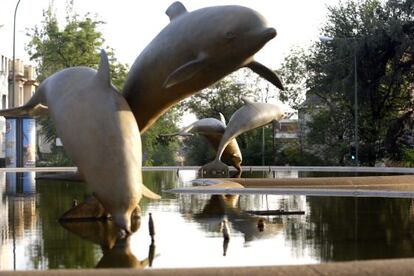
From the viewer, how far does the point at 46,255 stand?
1101 centimetres

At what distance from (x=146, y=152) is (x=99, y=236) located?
2037 inches

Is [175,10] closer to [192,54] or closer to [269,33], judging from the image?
[192,54]

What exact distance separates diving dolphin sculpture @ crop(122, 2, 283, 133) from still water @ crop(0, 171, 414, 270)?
260 centimetres

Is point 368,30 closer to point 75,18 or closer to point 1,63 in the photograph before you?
point 75,18

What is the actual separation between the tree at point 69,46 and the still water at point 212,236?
3769 centimetres

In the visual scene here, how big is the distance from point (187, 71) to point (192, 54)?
598 mm

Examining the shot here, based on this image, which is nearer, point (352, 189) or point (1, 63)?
point (352, 189)

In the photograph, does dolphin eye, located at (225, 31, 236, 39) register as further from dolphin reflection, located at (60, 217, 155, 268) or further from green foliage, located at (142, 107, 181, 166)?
green foliage, located at (142, 107, 181, 166)

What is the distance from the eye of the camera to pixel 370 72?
1916 inches

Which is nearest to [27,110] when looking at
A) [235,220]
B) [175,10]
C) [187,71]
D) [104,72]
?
[104,72]

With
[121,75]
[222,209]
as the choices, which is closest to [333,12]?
[121,75]

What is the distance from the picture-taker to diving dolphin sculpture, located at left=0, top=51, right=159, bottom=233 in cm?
1184

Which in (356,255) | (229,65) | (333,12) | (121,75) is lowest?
(356,255)

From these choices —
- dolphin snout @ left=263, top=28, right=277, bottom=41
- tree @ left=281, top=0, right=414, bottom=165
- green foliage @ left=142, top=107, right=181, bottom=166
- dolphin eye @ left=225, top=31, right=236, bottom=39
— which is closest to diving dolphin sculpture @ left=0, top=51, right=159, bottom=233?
dolphin eye @ left=225, top=31, right=236, bottom=39
